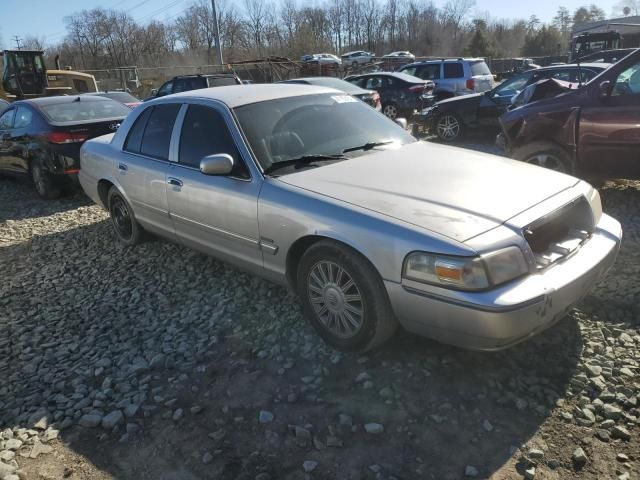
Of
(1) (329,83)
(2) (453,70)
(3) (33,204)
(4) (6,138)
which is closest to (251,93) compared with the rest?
(3) (33,204)

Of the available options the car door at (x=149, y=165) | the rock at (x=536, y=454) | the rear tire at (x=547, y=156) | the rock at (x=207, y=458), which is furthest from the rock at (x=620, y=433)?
the rear tire at (x=547, y=156)

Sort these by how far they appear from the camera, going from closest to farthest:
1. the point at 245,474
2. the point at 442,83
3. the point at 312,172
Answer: the point at 245,474 → the point at 312,172 → the point at 442,83

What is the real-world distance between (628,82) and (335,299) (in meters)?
4.30

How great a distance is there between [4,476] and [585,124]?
19.4ft

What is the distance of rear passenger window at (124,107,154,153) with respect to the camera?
4867 millimetres

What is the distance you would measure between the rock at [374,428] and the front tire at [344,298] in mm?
540

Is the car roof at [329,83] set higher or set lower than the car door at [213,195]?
higher

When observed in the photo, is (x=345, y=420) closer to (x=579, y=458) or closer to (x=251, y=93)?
(x=579, y=458)

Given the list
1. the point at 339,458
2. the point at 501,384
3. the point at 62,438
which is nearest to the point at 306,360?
the point at 339,458

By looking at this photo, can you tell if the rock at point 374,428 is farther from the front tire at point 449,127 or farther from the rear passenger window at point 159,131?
the front tire at point 449,127

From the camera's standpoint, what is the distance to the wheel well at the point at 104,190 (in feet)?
18.1

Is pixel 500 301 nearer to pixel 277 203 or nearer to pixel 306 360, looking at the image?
pixel 306 360

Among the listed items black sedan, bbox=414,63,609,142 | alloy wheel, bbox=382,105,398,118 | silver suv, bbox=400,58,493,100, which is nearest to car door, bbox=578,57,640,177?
black sedan, bbox=414,63,609,142

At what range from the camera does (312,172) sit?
3.50 metres
